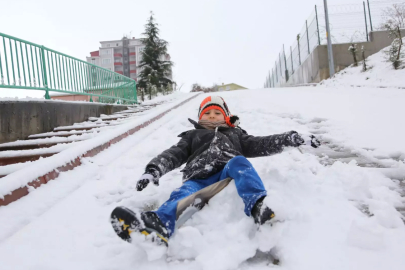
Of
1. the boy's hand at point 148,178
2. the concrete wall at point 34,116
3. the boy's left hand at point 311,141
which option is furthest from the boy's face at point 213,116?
the concrete wall at point 34,116

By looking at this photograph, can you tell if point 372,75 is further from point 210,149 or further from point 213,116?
point 210,149

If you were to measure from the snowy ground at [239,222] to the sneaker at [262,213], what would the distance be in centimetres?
4

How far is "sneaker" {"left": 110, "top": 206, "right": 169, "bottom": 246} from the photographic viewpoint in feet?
4.17

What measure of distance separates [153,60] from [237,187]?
75.0ft

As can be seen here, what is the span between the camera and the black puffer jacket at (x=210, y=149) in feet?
6.59

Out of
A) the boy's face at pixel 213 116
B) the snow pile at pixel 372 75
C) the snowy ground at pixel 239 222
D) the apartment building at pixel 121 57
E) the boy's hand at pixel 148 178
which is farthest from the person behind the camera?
the apartment building at pixel 121 57

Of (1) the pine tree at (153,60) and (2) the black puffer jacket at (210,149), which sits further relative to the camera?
(1) the pine tree at (153,60)

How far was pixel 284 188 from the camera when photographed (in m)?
1.89

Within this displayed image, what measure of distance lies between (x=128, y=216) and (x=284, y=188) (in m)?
1.08

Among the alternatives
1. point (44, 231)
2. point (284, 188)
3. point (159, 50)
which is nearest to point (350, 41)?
point (159, 50)

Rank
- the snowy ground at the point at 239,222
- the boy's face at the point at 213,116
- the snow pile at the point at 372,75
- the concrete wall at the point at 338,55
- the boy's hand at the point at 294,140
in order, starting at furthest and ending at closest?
the concrete wall at the point at 338,55, the snow pile at the point at 372,75, the boy's face at the point at 213,116, the boy's hand at the point at 294,140, the snowy ground at the point at 239,222

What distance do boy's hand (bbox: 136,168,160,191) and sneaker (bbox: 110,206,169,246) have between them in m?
0.36

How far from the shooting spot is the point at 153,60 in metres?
23.1

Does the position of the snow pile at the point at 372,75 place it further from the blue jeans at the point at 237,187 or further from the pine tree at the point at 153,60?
the pine tree at the point at 153,60
